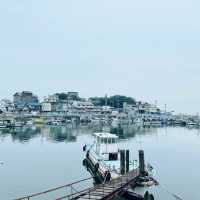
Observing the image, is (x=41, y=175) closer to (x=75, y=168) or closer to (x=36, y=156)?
(x=75, y=168)

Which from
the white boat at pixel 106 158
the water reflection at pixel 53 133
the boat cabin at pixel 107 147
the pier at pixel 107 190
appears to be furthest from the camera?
the water reflection at pixel 53 133

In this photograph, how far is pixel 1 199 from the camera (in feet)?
142

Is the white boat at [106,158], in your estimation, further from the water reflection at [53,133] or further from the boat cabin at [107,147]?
the water reflection at [53,133]

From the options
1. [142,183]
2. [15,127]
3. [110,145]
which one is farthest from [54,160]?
[15,127]

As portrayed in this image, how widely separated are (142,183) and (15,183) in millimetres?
18552

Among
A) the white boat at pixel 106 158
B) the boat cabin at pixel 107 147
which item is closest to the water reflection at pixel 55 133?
the white boat at pixel 106 158

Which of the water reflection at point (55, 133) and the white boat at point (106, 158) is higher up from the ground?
the white boat at point (106, 158)

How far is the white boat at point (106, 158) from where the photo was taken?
4554 centimetres

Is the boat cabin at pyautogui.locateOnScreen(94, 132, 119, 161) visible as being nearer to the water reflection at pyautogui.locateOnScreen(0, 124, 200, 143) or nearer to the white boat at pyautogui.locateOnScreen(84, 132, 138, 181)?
the white boat at pyautogui.locateOnScreen(84, 132, 138, 181)

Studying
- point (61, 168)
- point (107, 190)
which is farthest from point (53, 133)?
point (107, 190)

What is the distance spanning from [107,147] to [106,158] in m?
Result: 2.20

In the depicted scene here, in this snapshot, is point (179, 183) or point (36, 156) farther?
point (36, 156)

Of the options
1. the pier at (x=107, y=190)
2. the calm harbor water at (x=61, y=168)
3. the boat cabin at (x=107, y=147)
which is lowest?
the calm harbor water at (x=61, y=168)

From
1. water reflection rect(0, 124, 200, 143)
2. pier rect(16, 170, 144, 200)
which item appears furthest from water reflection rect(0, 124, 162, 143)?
pier rect(16, 170, 144, 200)
